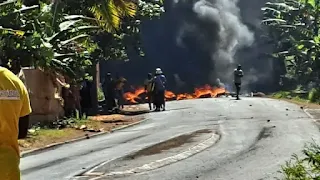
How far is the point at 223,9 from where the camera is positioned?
151 ft

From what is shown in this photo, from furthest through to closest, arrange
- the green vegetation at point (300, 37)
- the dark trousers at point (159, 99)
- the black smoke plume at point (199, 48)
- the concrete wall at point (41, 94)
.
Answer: the black smoke plume at point (199, 48), the green vegetation at point (300, 37), the dark trousers at point (159, 99), the concrete wall at point (41, 94)

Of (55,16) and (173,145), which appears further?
(55,16)

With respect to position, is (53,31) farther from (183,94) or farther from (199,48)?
(199,48)

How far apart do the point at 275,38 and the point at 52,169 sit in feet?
111

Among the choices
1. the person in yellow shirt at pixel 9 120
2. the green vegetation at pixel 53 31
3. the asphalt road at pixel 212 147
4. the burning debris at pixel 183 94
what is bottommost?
the asphalt road at pixel 212 147

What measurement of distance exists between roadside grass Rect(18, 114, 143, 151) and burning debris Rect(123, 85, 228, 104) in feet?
47.0

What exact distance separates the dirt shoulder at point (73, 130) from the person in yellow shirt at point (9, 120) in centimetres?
998

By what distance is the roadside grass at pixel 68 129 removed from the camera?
1511 cm

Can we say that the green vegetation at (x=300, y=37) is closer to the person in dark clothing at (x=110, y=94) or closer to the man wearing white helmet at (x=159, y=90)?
the man wearing white helmet at (x=159, y=90)

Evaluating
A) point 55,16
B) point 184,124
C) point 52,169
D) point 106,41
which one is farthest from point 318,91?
point 52,169

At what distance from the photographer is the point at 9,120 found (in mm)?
4043

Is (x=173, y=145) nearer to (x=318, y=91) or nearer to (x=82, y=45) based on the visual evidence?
(x=82, y=45)

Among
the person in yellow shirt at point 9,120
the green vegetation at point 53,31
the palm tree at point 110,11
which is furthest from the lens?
the palm tree at point 110,11

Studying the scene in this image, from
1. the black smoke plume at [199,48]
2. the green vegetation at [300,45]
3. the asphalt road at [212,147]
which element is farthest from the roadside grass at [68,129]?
the black smoke plume at [199,48]
